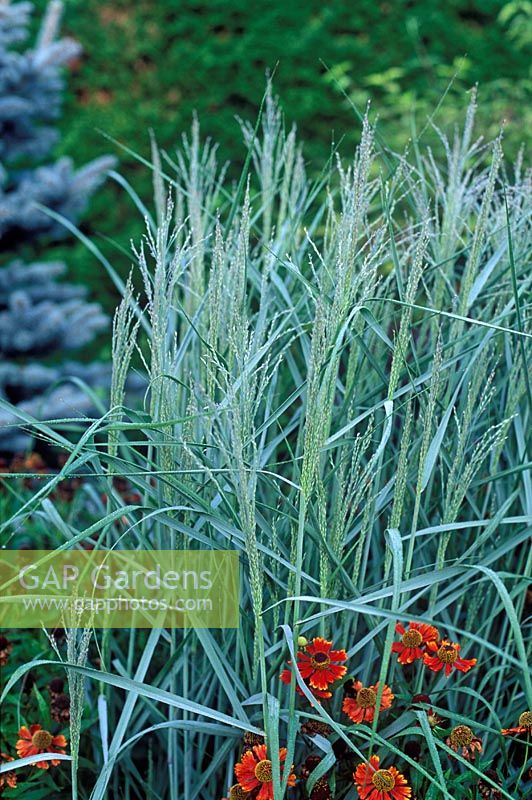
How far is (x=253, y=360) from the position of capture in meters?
1.41

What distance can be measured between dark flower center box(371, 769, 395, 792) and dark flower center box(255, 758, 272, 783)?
14 centimetres

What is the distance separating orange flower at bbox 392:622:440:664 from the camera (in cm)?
145

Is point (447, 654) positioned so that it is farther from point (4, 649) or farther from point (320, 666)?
point (4, 649)

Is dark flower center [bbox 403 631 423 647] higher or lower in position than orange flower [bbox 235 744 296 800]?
higher

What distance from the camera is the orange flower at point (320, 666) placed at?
1.41 meters

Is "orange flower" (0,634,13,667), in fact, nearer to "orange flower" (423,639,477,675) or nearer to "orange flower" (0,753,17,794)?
"orange flower" (0,753,17,794)

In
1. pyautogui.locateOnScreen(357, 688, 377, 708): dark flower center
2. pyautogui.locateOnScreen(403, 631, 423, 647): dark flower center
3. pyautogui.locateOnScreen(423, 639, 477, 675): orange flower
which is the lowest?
pyautogui.locateOnScreen(357, 688, 377, 708): dark flower center

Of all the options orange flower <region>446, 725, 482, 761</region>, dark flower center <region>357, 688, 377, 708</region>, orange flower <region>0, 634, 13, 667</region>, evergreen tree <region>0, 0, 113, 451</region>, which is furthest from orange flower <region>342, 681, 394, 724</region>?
evergreen tree <region>0, 0, 113, 451</region>

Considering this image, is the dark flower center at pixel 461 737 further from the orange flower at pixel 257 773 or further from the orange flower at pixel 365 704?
the orange flower at pixel 257 773

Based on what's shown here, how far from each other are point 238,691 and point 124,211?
4.28 meters

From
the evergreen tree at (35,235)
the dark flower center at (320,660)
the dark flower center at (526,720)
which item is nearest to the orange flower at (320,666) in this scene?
the dark flower center at (320,660)

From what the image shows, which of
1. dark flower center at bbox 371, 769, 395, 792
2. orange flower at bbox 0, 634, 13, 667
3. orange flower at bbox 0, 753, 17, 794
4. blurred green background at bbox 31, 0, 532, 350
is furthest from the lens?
blurred green background at bbox 31, 0, 532, 350

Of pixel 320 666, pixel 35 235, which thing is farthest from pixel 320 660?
pixel 35 235

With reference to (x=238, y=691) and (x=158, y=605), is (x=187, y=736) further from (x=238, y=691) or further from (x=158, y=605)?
(x=158, y=605)
